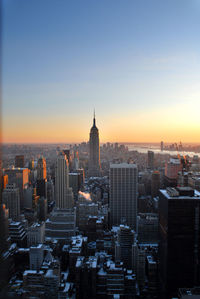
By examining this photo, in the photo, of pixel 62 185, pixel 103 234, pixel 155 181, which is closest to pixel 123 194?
pixel 155 181

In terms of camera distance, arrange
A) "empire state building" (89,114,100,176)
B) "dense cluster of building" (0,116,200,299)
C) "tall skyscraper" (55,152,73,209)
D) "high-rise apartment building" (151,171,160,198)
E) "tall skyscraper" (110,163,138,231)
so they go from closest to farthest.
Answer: "dense cluster of building" (0,116,200,299) → "tall skyscraper" (110,163,138,231) → "tall skyscraper" (55,152,73,209) → "high-rise apartment building" (151,171,160,198) → "empire state building" (89,114,100,176)

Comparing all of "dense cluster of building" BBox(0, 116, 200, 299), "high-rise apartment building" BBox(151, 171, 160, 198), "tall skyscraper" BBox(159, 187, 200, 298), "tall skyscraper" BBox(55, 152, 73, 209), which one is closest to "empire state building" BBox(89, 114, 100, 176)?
"dense cluster of building" BBox(0, 116, 200, 299)

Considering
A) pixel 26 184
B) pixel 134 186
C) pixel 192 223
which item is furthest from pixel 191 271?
pixel 26 184

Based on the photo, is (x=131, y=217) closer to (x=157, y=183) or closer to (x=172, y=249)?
(x=157, y=183)

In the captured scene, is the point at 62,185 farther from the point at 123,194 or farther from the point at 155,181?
the point at 155,181

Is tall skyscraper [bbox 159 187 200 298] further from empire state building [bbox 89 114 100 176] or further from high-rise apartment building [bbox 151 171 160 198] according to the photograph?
empire state building [bbox 89 114 100 176]

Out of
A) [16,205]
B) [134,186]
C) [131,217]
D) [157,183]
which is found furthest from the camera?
[157,183]
